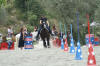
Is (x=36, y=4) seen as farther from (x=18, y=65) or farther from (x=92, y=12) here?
(x=18, y=65)

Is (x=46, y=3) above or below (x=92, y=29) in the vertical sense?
above

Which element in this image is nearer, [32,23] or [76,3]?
[76,3]

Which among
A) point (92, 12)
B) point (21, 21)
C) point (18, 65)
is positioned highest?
point (18, 65)

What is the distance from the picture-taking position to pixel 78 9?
30531 millimetres

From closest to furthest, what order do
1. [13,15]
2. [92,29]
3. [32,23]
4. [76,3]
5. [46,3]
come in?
[76,3], [46,3], [92,29], [32,23], [13,15]

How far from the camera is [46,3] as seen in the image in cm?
3191

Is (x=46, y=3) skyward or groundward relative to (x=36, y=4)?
skyward

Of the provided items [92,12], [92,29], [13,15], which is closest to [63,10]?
[92,12]

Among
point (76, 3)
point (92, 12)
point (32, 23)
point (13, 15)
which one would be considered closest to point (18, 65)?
point (76, 3)

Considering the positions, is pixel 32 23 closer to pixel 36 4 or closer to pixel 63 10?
pixel 36 4

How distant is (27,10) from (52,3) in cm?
2938

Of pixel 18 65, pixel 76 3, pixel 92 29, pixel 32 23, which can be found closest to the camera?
pixel 18 65

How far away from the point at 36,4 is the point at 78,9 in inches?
A: 1120

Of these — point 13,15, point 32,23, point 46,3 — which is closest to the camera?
point 46,3
